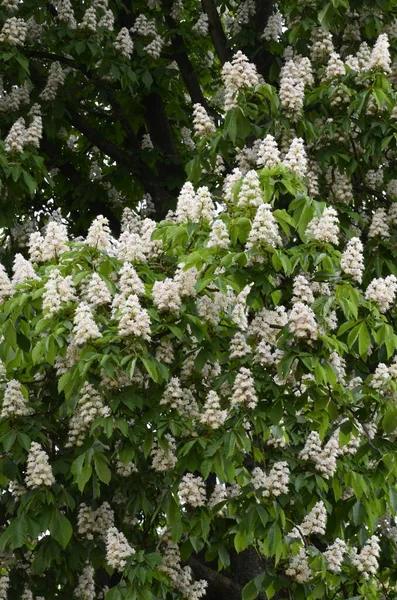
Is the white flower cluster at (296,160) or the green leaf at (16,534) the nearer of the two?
the green leaf at (16,534)

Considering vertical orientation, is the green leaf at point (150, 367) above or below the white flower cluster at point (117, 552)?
above

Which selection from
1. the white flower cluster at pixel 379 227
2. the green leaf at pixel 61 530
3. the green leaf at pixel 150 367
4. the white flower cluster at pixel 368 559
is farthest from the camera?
the white flower cluster at pixel 379 227

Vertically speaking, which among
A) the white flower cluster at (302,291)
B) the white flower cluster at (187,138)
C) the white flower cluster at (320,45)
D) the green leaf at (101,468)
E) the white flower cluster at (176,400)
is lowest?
the green leaf at (101,468)

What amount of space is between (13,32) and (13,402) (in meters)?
2.99

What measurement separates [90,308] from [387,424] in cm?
173

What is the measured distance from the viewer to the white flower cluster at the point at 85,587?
7918mm

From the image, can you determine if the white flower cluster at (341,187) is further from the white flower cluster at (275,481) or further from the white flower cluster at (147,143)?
the white flower cluster at (275,481)

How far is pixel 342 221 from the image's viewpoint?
313 inches

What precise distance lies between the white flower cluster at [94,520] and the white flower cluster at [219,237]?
6.42 ft

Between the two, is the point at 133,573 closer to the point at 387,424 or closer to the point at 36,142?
the point at 387,424

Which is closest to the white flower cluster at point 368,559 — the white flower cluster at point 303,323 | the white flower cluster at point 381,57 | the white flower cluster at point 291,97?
the white flower cluster at point 303,323

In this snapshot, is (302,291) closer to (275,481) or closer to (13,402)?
(275,481)

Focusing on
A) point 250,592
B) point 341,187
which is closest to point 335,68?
point 341,187

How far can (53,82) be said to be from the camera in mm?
9188
